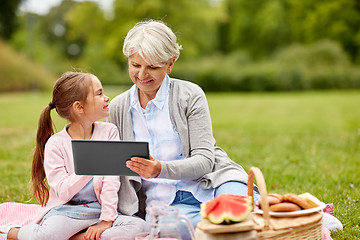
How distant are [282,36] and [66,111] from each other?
131 feet

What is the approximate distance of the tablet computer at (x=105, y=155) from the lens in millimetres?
2863

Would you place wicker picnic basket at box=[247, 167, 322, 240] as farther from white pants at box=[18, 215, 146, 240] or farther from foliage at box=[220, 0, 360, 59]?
A: foliage at box=[220, 0, 360, 59]

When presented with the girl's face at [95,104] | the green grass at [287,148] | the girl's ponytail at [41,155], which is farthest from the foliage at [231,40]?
the girl's face at [95,104]

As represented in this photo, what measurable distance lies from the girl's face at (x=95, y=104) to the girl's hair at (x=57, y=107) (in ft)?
0.10

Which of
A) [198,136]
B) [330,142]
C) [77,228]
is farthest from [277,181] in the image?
[330,142]

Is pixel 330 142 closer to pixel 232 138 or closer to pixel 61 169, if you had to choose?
pixel 232 138

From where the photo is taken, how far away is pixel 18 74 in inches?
1011

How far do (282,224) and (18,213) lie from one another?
2.31 meters

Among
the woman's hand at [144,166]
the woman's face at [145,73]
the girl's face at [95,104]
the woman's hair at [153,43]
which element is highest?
the woman's hair at [153,43]

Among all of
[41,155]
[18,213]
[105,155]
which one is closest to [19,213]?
[18,213]

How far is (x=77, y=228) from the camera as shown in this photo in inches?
128

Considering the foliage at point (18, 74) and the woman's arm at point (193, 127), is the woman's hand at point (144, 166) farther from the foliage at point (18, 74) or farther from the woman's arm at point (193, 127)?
the foliage at point (18, 74)

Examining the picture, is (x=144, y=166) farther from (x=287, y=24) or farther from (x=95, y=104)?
(x=287, y=24)

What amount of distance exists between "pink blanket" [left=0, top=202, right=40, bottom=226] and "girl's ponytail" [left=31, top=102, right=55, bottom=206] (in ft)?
1.04
